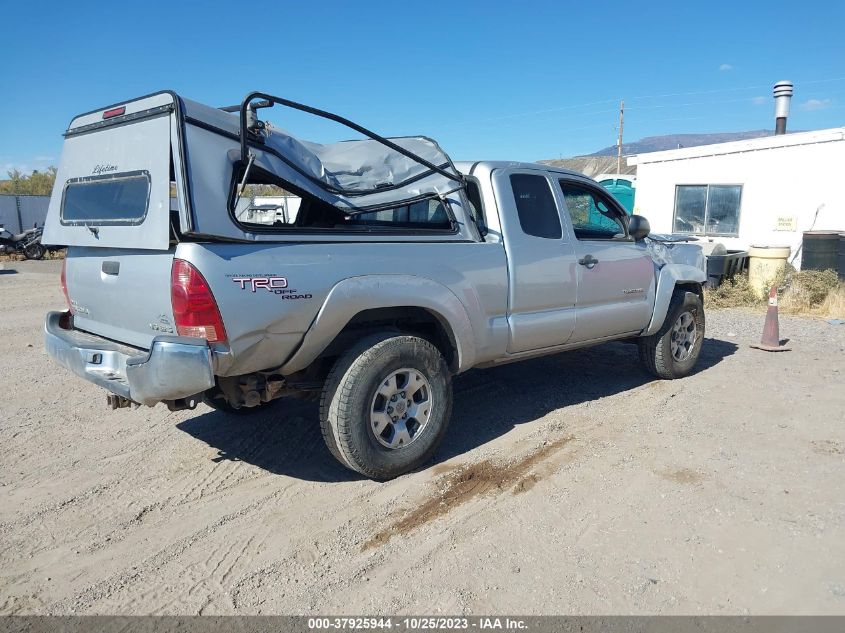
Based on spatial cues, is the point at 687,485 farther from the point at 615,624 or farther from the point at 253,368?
the point at 253,368

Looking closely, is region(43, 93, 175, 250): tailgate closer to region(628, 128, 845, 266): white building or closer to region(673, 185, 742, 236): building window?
region(628, 128, 845, 266): white building

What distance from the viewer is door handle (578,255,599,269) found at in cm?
529

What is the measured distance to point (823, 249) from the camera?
38.0 feet

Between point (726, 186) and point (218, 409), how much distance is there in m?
11.9

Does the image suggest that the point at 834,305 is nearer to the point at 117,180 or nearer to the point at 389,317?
the point at 389,317

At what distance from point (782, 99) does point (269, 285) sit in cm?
1566

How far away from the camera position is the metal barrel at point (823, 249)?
11.5 meters

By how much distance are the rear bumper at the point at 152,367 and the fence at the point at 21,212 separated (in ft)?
86.3

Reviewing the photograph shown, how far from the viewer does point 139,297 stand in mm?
3590

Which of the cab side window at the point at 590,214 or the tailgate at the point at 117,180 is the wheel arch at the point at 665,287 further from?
the tailgate at the point at 117,180

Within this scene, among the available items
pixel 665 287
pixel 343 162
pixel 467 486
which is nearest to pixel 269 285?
pixel 343 162

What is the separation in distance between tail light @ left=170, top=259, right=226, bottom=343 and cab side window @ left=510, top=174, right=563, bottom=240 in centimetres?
249

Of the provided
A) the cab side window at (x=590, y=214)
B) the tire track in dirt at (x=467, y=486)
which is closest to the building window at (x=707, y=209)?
the cab side window at (x=590, y=214)

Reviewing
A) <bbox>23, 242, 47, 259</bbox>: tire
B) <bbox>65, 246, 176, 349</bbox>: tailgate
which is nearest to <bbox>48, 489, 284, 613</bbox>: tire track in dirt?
<bbox>65, 246, 176, 349</bbox>: tailgate
